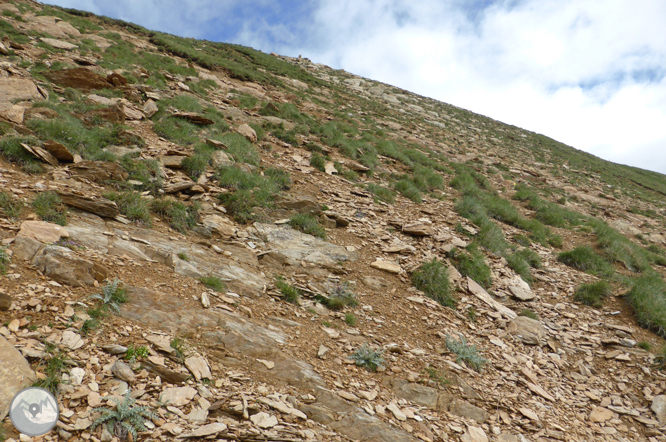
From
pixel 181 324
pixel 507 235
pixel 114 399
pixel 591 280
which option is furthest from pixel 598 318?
pixel 114 399

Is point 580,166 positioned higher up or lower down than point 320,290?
higher up

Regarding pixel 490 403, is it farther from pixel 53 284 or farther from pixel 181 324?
pixel 53 284

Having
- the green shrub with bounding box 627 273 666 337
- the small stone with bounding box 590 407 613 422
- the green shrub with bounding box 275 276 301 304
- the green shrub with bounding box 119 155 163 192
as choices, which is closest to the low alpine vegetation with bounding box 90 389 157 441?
the green shrub with bounding box 275 276 301 304

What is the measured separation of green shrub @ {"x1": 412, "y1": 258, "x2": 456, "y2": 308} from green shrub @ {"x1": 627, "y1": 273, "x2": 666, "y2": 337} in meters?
4.94

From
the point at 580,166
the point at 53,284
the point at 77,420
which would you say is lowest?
the point at 77,420

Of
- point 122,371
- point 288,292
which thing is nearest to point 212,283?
point 288,292

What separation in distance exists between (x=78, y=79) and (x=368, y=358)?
1419 cm

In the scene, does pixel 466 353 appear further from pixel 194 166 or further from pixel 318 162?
pixel 318 162

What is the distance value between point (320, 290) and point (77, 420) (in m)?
4.62

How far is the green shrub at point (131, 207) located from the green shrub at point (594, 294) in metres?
11.4

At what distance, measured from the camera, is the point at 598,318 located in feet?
27.4

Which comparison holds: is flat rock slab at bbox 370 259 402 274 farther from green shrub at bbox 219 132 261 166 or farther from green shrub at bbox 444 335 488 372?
green shrub at bbox 219 132 261 166

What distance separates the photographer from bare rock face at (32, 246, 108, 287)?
4.43 metres

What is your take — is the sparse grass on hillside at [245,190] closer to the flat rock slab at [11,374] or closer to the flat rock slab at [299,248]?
the flat rock slab at [299,248]
